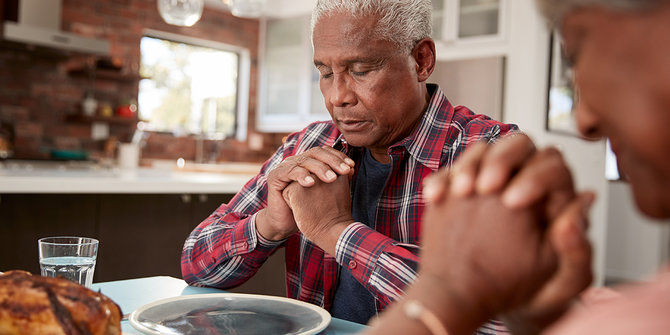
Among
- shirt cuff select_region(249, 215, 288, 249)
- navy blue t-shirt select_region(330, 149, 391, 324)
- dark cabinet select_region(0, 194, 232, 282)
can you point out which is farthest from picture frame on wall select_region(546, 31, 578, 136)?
shirt cuff select_region(249, 215, 288, 249)

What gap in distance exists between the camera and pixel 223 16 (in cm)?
605

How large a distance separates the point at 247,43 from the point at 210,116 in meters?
0.88

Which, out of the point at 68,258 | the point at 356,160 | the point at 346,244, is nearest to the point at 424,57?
the point at 356,160

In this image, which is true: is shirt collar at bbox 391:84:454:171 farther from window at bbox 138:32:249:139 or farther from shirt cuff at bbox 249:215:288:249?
window at bbox 138:32:249:139

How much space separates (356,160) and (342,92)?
0.24m

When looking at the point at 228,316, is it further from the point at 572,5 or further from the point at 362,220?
the point at 572,5

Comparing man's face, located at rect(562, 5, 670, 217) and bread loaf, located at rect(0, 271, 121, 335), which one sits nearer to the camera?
man's face, located at rect(562, 5, 670, 217)

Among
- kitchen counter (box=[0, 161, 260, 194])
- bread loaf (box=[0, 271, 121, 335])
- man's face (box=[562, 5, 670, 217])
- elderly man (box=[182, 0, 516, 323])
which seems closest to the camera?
man's face (box=[562, 5, 670, 217])

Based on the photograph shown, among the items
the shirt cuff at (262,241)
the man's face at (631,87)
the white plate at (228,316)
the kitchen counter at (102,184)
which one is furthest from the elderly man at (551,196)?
the kitchen counter at (102,184)

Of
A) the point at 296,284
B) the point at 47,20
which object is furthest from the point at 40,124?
the point at 296,284

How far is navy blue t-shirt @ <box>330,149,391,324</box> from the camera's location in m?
1.27

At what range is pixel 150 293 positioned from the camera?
3.85 feet

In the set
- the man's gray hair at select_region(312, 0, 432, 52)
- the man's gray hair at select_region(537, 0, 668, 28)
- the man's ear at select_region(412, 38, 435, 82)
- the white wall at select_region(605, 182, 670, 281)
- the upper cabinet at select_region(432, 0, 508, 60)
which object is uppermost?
the upper cabinet at select_region(432, 0, 508, 60)

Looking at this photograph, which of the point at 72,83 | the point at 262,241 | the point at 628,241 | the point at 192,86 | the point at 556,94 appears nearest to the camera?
the point at 262,241
